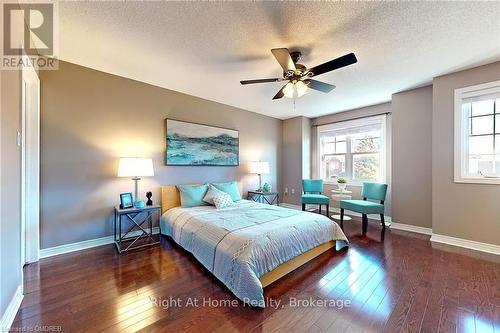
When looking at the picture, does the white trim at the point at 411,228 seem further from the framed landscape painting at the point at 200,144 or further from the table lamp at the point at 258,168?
the framed landscape painting at the point at 200,144

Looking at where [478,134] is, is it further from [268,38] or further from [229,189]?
[229,189]

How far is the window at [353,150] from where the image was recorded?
451 centimetres

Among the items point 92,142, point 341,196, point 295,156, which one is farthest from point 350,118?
point 92,142

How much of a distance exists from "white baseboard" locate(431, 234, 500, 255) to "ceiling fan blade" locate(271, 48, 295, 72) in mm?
3379

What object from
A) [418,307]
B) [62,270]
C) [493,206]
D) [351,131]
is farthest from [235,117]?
[493,206]

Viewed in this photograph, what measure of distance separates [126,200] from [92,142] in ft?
3.12

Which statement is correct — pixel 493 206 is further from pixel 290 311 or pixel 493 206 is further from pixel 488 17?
pixel 290 311

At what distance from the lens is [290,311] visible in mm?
1622

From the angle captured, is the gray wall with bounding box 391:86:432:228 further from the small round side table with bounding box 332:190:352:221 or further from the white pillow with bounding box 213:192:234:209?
the white pillow with bounding box 213:192:234:209

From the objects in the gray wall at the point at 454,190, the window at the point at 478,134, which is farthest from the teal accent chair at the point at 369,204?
the window at the point at 478,134

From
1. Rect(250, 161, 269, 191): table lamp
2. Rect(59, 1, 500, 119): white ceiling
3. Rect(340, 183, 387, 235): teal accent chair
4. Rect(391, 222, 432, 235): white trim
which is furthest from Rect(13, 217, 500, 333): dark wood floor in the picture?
Rect(59, 1, 500, 119): white ceiling

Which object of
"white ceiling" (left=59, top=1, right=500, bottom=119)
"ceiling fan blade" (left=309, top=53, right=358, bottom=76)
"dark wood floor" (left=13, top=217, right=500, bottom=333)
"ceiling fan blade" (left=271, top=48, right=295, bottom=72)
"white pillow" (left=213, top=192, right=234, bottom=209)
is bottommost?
"dark wood floor" (left=13, top=217, right=500, bottom=333)

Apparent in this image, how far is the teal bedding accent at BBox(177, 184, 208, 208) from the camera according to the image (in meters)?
3.40

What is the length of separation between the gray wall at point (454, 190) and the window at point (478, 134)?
74mm
